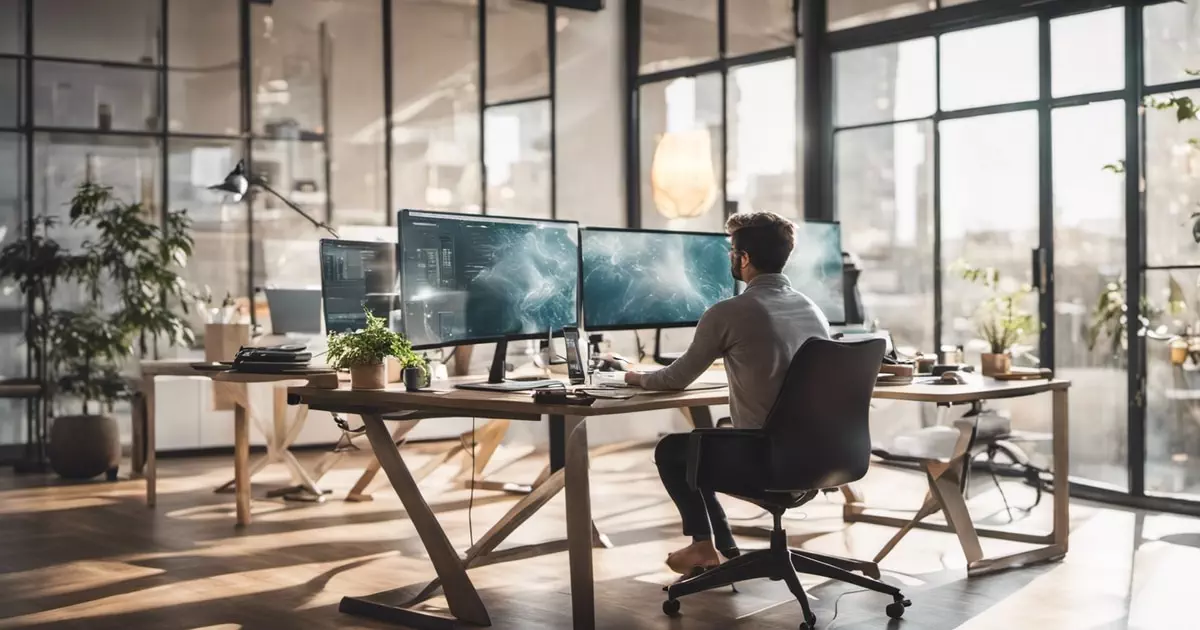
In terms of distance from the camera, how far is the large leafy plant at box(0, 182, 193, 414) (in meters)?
7.15

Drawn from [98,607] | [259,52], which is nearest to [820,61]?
[259,52]

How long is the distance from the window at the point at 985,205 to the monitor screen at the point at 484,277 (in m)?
3.45

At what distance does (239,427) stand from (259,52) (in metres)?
3.67

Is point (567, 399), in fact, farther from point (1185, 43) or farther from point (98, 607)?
point (1185, 43)

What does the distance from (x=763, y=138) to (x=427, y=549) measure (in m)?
5.19

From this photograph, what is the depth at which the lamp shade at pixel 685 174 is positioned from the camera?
819 centimetres

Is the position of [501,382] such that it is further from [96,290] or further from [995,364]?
[96,290]

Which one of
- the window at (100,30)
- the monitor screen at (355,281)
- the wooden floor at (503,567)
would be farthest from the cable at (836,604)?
the window at (100,30)

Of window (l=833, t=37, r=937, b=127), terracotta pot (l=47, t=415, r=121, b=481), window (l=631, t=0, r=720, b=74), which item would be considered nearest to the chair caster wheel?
window (l=833, t=37, r=937, b=127)

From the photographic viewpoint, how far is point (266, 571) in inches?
184

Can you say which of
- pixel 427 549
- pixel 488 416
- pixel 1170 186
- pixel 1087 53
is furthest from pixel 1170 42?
pixel 427 549

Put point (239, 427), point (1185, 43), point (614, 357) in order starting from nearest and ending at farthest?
point (614, 357), point (239, 427), point (1185, 43)

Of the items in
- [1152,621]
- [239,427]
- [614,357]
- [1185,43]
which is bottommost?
[1152,621]

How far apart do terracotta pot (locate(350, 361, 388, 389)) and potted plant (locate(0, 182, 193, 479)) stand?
3.59 metres
